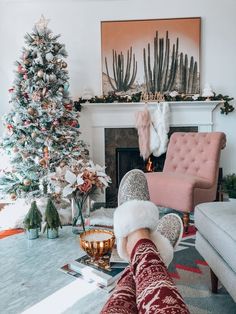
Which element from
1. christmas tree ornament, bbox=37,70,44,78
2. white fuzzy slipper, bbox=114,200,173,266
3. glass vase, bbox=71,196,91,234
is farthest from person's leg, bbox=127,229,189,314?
christmas tree ornament, bbox=37,70,44,78

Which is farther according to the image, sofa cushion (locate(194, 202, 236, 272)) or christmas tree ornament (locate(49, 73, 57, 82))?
christmas tree ornament (locate(49, 73, 57, 82))

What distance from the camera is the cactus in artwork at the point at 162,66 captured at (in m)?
3.93

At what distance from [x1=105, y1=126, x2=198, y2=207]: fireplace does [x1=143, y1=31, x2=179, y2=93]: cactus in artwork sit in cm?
69

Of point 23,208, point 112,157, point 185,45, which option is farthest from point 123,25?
point 23,208

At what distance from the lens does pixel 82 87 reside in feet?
13.3

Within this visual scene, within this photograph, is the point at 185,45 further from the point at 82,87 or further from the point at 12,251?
the point at 12,251

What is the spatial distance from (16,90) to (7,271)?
2342 mm

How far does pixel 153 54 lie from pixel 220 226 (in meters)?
3.07

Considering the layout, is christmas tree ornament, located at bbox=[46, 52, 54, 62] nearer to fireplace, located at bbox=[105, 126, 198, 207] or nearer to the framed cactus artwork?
the framed cactus artwork

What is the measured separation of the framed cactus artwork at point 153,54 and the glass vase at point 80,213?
2.28 meters

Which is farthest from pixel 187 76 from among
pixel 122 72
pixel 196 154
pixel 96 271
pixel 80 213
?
pixel 96 271

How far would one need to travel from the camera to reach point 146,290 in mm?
826

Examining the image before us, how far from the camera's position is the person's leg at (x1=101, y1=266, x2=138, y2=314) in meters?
0.88

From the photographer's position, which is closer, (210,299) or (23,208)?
(210,299)
